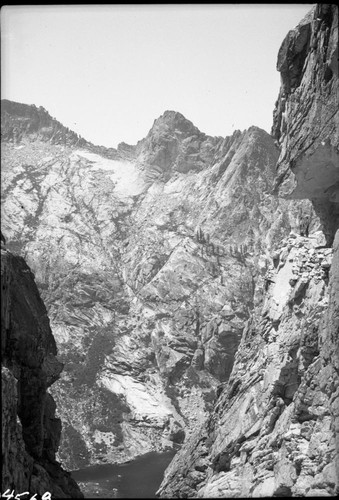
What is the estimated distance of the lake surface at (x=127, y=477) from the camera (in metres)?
117

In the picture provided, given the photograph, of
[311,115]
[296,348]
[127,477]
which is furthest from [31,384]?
[127,477]

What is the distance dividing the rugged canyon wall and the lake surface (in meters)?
18.2

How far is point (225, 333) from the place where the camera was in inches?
7643

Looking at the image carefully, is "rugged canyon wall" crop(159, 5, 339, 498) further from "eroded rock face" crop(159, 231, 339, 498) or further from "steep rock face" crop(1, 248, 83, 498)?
"steep rock face" crop(1, 248, 83, 498)

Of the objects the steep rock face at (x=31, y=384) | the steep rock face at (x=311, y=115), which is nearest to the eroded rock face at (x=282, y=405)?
the steep rock face at (x=311, y=115)

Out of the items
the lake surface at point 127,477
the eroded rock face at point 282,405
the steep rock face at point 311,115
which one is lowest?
the lake surface at point 127,477

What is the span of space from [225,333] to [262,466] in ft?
406

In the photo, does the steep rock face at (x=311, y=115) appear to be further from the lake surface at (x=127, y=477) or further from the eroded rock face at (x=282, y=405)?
the lake surface at (x=127, y=477)

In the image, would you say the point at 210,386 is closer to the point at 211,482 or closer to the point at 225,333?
the point at 225,333

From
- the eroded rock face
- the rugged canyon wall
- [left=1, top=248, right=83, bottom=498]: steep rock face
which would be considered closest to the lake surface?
the eroded rock face

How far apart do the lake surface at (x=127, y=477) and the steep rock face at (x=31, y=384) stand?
53453 millimetres

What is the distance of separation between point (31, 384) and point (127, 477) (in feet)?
304

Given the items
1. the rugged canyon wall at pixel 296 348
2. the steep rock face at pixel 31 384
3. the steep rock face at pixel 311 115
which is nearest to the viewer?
the steep rock face at pixel 31 384

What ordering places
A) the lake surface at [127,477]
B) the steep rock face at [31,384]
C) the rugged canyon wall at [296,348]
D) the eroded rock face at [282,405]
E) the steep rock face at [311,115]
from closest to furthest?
the steep rock face at [31,384] → the steep rock face at [311,115] → the rugged canyon wall at [296,348] → the eroded rock face at [282,405] → the lake surface at [127,477]
